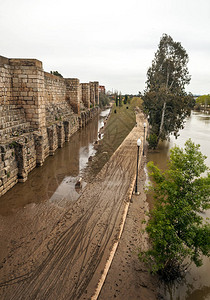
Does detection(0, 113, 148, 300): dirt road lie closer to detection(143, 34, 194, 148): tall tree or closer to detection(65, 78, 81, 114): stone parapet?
detection(143, 34, 194, 148): tall tree

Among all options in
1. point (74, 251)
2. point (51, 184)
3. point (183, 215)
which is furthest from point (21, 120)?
point (183, 215)

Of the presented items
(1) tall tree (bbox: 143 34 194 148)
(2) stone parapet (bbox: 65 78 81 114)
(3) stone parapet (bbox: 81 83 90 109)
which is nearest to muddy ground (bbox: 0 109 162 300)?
(1) tall tree (bbox: 143 34 194 148)

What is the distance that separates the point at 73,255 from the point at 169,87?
544 inches

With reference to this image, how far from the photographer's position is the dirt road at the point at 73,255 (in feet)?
14.1

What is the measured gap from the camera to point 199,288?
475 centimetres

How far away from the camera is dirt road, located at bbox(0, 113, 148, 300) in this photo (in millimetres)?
4296

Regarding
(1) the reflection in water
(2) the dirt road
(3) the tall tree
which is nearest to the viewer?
(2) the dirt road

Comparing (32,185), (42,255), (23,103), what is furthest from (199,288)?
(23,103)

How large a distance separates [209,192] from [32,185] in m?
7.63

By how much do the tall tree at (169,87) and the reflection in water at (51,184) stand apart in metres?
6.85

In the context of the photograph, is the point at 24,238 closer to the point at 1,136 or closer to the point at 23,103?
the point at 1,136

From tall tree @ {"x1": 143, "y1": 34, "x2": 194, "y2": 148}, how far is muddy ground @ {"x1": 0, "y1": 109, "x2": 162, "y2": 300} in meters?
9.05

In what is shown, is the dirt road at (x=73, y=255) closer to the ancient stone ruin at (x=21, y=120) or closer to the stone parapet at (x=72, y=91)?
the ancient stone ruin at (x=21, y=120)

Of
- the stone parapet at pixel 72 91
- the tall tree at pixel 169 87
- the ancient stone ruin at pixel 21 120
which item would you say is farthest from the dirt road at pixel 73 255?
the stone parapet at pixel 72 91
